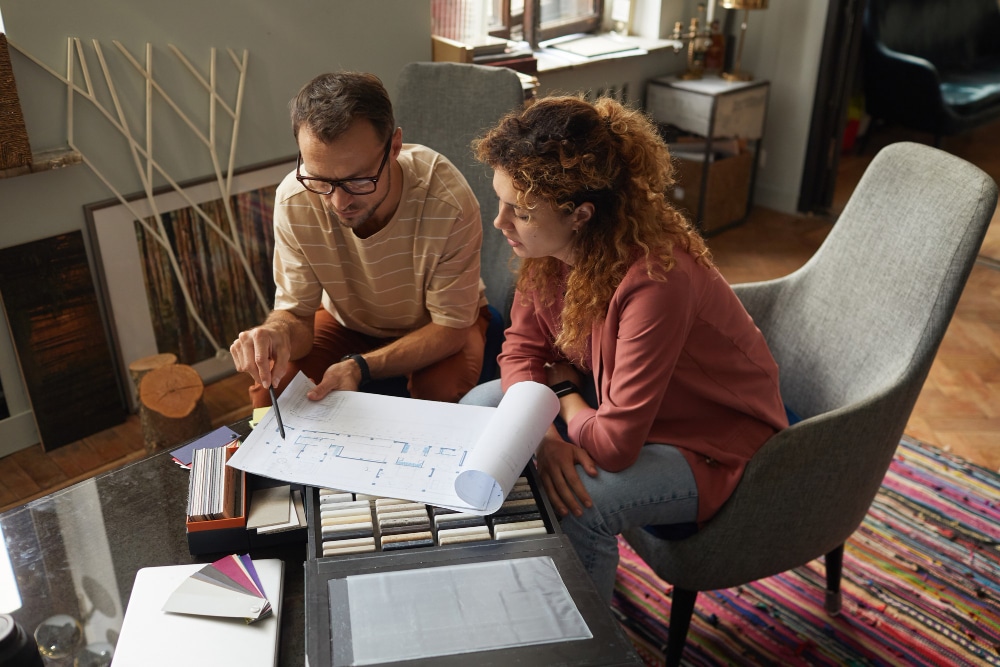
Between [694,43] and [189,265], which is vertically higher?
[694,43]

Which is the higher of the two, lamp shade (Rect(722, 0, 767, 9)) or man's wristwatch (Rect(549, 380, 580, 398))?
lamp shade (Rect(722, 0, 767, 9))

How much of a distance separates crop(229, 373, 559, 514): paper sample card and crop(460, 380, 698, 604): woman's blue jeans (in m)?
0.20

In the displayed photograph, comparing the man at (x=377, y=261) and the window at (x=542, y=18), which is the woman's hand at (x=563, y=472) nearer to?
the man at (x=377, y=261)

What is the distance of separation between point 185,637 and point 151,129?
1.60 meters

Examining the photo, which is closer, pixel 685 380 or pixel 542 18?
pixel 685 380

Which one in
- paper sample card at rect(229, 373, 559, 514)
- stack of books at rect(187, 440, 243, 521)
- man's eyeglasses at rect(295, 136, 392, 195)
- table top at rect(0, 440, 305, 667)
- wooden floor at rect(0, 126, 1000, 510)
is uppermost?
man's eyeglasses at rect(295, 136, 392, 195)

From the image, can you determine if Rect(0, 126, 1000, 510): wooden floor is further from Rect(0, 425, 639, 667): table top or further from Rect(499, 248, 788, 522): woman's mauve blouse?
Rect(499, 248, 788, 522): woman's mauve blouse

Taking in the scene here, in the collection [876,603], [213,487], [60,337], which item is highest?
[213,487]

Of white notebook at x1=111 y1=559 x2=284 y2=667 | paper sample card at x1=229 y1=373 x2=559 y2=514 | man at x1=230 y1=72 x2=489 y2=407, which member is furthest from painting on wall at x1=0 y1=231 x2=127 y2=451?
white notebook at x1=111 y1=559 x2=284 y2=667

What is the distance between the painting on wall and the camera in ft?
6.91

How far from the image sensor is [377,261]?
1.63 meters

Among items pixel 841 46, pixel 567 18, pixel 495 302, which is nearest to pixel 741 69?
pixel 841 46

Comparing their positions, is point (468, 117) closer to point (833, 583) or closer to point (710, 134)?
point (833, 583)

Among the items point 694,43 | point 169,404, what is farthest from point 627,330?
point 694,43
